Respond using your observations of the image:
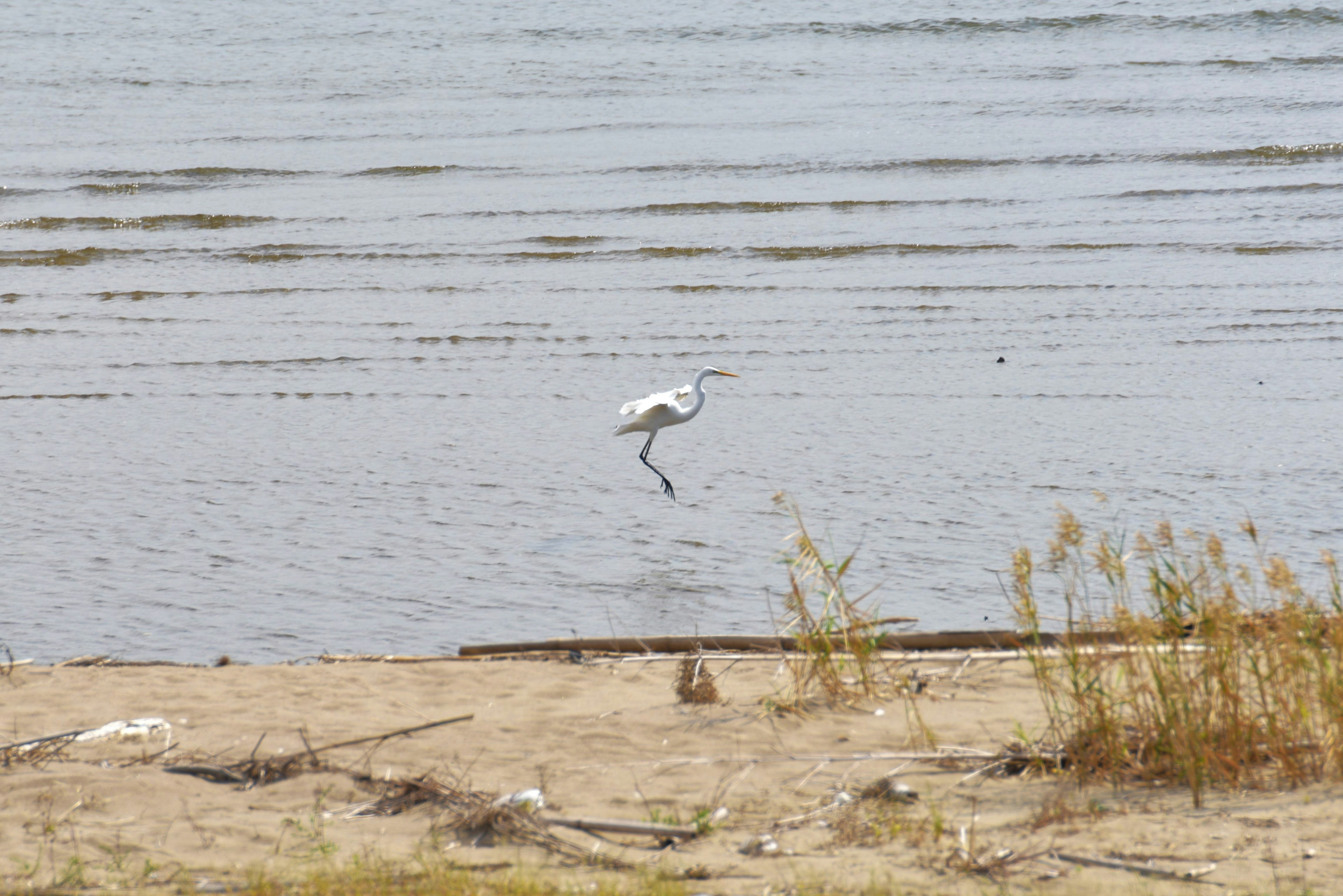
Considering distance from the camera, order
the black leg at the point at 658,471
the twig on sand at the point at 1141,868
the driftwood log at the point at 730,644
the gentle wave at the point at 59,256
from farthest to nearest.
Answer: the gentle wave at the point at 59,256, the black leg at the point at 658,471, the driftwood log at the point at 730,644, the twig on sand at the point at 1141,868

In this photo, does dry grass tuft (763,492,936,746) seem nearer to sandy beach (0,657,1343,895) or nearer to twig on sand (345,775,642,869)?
sandy beach (0,657,1343,895)

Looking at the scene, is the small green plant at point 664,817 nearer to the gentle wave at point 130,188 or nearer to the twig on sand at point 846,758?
the twig on sand at point 846,758

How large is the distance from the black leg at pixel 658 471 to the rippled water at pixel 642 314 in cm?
8

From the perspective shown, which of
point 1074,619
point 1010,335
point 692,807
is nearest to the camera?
point 692,807

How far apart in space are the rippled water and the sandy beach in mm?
715

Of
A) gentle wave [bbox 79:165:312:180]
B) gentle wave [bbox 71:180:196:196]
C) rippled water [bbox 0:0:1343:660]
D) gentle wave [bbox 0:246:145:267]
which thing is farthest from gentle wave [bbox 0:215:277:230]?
gentle wave [bbox 79:165:312:180]

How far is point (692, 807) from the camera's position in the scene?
A: 337 centimetres

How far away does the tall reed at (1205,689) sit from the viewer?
127 inches

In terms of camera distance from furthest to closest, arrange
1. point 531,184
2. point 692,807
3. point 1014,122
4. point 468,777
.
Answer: point 1014,122, point 531,184, point 468,777, point 692,807

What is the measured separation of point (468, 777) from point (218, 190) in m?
14.5

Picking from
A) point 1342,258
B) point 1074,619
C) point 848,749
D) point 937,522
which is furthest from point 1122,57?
point 848,749

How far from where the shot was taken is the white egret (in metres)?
7.66

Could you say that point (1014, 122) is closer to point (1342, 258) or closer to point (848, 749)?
point (1342, 258)

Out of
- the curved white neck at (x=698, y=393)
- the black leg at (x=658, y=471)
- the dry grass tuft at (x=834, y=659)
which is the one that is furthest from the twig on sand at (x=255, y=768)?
the curved white neck at (x=698, y=393)
